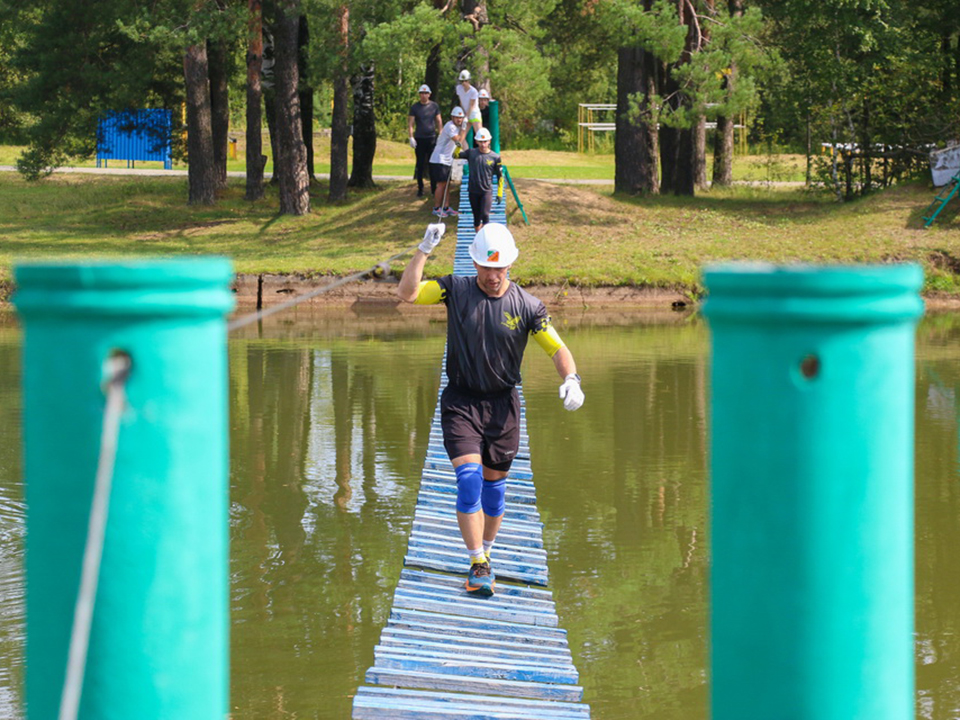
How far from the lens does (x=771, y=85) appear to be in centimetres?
2933

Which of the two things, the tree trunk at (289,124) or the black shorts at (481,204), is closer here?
the black shorts at (481,204)

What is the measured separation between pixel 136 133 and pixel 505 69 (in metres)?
13.6

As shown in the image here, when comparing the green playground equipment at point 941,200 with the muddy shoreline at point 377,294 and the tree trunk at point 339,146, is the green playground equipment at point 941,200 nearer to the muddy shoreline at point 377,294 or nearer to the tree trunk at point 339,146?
the muddy shoreline at point 377,294

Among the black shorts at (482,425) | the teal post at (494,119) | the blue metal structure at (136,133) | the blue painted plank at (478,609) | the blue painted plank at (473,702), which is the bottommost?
the blue painted plank at (473,702)

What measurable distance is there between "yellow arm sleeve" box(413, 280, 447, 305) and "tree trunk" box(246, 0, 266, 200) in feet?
68.7

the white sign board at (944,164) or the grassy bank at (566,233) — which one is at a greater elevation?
the white sign board at (944,164)

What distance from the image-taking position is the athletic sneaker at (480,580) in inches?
250

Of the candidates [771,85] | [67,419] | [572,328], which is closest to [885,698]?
[67,419]

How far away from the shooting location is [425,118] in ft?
63.9

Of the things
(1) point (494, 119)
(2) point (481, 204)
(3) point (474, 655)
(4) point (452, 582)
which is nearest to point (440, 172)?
(1) point (494, 119)

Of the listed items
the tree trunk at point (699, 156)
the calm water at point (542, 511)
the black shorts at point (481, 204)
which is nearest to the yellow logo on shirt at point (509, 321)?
the calm water at point (542, 511)

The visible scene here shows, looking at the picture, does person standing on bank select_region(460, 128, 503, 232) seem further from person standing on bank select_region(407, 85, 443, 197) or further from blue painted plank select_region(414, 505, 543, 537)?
blue painted plank select_region(414, 505, 543, 537)

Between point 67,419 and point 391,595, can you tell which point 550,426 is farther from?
point 67,419

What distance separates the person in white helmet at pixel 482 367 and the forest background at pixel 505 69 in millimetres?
15648
